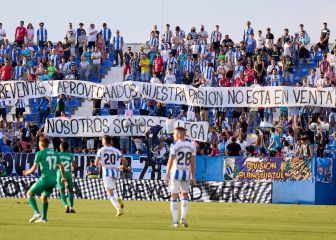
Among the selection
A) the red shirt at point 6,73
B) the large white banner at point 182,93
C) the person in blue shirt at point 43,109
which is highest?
the red shirt at point 6,73

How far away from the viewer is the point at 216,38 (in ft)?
170

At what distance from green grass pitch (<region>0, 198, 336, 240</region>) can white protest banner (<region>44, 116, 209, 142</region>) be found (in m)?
8.06

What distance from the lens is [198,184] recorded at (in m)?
39.9

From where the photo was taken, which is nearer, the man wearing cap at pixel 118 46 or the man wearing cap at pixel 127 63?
the man wearing cap at pixel 127 63

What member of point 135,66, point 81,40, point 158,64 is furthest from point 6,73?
point 158,64

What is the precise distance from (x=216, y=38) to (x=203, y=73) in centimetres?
440

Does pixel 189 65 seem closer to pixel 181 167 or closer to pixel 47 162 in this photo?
pixel 47 162

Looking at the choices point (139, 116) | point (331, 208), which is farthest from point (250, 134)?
point (331, 208)

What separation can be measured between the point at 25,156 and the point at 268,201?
10.4 meters

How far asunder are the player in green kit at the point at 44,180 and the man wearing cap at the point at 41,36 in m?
29.5

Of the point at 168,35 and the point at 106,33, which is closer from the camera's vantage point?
the point at 168,35

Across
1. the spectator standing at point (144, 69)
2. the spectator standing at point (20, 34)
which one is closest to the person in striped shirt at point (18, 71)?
the spectator standing at point (20, 34)

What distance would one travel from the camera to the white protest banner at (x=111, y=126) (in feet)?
143

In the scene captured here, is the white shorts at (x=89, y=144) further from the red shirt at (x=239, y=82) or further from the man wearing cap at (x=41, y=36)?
the man wearing cap at (x=41, y=36)
